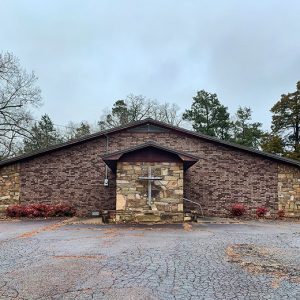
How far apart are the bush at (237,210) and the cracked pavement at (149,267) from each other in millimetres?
7767

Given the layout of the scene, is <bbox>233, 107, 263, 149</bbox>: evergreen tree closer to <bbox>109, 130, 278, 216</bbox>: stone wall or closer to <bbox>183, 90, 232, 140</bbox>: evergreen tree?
<bbox>183, 90, 232, 140</bbox>: evergreen tree

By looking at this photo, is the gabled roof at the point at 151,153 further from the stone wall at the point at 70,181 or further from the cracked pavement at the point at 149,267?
the cracked pavement at the point at 149,267

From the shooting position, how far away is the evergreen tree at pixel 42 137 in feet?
108

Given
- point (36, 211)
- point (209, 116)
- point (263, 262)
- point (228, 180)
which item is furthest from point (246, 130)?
point (263, 262)

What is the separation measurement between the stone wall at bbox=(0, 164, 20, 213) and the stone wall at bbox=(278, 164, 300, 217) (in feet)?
42.9

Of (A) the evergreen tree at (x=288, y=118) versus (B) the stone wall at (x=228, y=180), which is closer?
(B) the stone wall at (x=228, y=180)

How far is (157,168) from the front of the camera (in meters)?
14.7

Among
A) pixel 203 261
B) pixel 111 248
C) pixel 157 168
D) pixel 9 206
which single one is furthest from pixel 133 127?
pixel 203 261

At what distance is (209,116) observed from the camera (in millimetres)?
40062

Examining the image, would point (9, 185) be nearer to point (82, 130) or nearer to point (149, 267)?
point (149, 267)

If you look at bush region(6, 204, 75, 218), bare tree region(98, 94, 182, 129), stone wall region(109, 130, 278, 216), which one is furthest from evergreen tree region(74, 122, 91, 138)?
bush region(6, 204, 75, 218)

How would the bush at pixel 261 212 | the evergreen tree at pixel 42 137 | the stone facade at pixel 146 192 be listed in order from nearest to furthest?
the stone facade at pixel 146 192 → the bush at pixel 261 212 → the evergreen tree at pixel 42 137

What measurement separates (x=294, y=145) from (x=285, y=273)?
28.6 m

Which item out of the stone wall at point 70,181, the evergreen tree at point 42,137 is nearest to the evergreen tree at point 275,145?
the stone wall at point 70,181
